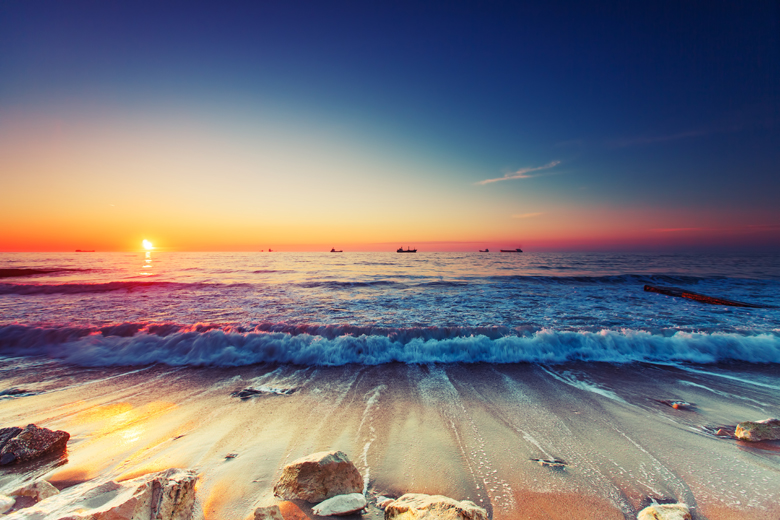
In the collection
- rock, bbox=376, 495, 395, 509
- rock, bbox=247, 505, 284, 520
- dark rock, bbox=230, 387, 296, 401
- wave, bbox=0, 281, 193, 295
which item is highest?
rock, bbox=247, 505, 284, 520

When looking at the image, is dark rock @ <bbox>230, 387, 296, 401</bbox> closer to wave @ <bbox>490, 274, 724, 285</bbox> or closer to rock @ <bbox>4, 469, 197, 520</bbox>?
rock @ <bbox>4, 469, 197, 520</bbox>

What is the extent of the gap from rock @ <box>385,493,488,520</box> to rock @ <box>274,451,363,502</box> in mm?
479

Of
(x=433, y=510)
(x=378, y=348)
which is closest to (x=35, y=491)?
(x=433, y=510)

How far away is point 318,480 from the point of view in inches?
93.8

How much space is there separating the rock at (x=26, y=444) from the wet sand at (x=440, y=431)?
11 centimetres

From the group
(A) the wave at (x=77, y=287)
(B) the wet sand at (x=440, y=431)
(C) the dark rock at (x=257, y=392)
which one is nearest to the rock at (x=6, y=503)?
(B) the wet sand at (x=440, y=431)

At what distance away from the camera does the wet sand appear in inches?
105

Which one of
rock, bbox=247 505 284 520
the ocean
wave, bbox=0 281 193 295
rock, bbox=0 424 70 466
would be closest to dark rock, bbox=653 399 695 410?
the ocean

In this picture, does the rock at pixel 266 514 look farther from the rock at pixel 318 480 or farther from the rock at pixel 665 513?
the rock at pixel 665 513

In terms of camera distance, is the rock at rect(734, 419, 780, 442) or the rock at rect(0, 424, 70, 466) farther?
the rock at rect(734, 419, 780, 442)

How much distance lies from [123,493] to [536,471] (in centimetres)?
348

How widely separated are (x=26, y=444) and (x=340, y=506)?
3.50 metres

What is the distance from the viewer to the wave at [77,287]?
15.8m

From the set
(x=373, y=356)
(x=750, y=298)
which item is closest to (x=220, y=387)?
(x=373, y=356)
